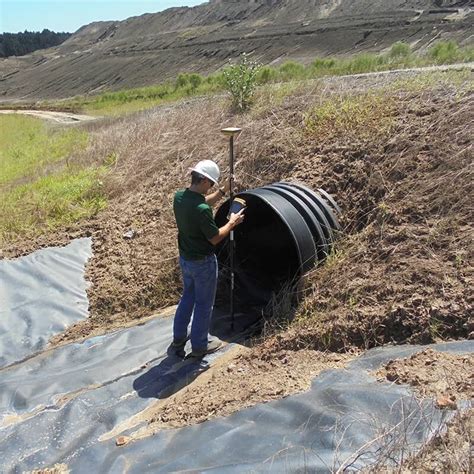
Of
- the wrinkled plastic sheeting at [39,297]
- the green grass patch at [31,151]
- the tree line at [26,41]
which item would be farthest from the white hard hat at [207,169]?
the tree line at [26,41]

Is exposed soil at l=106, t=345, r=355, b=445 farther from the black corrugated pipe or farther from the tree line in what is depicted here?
the tree line

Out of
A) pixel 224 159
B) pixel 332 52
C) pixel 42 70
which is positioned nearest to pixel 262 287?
pixel 224 159

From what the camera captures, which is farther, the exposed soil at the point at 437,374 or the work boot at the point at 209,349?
the work boot at the point at 209,349

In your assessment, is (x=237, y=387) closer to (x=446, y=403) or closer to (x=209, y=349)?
(x=209, y=349)

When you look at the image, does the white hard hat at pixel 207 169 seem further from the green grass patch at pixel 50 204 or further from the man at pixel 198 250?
the green grass patch at pixel 50 204

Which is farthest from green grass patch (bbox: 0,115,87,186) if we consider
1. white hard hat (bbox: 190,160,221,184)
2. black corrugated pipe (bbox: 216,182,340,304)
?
white hard hat (bbox: 190,160,221,184)

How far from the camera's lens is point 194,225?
14.1ft

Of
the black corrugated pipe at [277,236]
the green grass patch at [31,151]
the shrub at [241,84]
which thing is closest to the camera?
the black corrugated pipe at [277,236]

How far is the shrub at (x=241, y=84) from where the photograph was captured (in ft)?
29.4

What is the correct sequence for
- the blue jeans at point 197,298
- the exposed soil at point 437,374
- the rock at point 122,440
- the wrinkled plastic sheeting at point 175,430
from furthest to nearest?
1. the blue jeans at point 197,298
2. the rock at point 122,440
3. the exposed soil at point 437,374
4. the wrinkled plastic sheeting at point 175,430

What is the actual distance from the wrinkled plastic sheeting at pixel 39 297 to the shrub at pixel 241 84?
371 centimetres

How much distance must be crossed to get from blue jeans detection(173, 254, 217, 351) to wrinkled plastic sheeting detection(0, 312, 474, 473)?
27cm

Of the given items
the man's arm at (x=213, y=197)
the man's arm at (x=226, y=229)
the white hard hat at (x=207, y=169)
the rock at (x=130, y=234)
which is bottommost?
the rock at (x=130, y=234)

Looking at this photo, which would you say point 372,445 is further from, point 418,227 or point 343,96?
point 343,96
